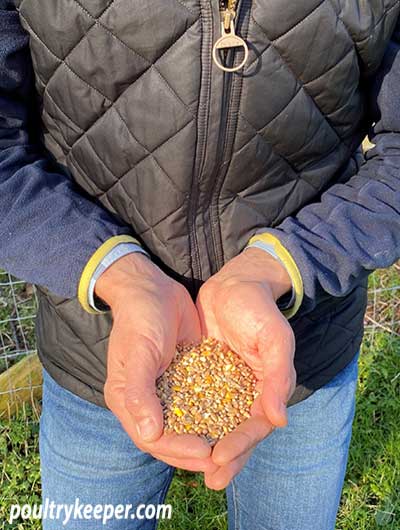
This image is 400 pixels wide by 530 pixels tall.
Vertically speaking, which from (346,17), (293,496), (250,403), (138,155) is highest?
(346,17)

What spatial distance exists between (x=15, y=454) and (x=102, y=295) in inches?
61.6

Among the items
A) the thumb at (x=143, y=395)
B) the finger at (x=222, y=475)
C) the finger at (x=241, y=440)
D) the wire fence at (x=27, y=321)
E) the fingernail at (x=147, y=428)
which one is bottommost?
the wire fence at (x=27, y=321)

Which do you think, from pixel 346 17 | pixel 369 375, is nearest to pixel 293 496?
pixel 346 17

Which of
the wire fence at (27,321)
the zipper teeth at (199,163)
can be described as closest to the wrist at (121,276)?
the zipper teeth at (199,163)

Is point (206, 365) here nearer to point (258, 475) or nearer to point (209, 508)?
point (258, 475)

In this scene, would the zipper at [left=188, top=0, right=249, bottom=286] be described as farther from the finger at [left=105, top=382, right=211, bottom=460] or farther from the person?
the finger at [left=105, top=382, right=211, bottom=460]

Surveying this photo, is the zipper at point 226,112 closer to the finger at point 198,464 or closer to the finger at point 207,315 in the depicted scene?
the finger at point 207,315

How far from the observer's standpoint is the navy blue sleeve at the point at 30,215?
128cm

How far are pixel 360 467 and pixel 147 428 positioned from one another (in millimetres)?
1780

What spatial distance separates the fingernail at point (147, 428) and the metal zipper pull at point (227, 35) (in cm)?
62

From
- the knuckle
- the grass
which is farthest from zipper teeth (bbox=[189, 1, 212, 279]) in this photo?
the grass

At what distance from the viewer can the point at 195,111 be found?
1209 millimetres

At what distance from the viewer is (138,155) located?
1299 millimetres

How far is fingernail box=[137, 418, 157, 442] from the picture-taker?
111 cm
